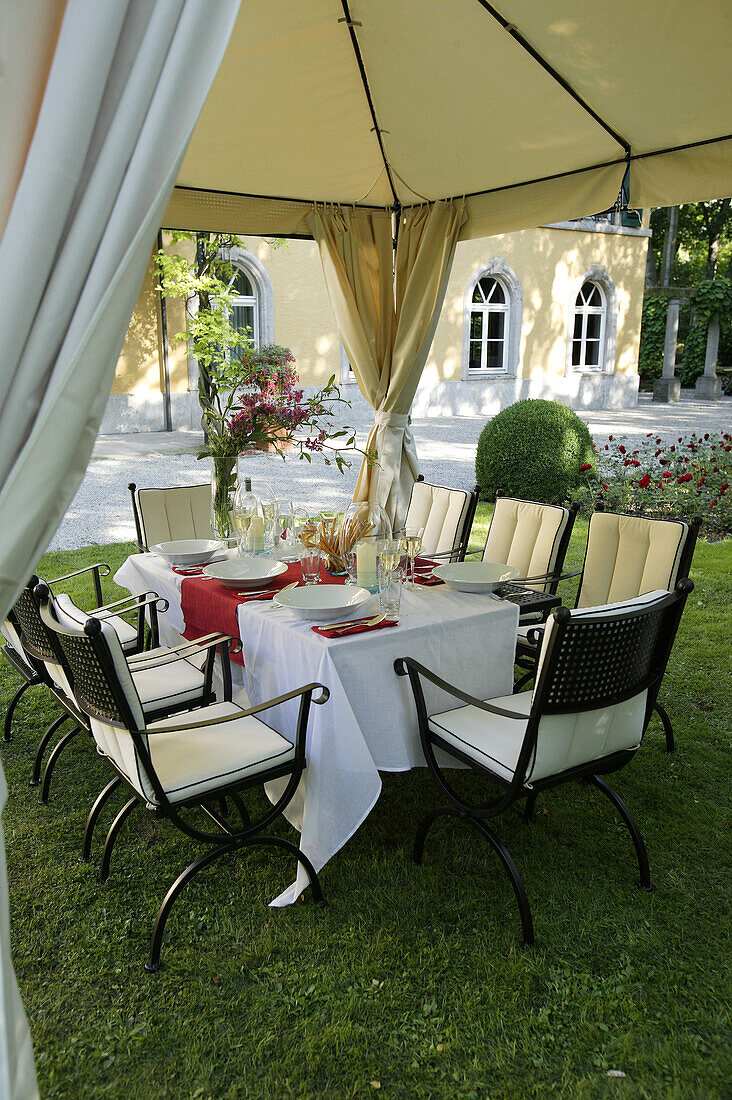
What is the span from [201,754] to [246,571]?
934mm

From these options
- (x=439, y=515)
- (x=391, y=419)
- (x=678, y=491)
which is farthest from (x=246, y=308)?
(x=439, y=515)

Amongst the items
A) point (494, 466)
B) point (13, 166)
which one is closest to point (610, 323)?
point (494, 466)

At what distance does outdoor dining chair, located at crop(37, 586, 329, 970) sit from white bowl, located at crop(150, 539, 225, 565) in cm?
99

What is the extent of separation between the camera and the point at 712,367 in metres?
22.2

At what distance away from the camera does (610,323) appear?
19.8 metres

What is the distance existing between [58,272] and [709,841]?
2.73m

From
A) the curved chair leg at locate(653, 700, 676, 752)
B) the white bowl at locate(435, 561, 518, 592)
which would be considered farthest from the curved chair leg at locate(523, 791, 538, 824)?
the curved chair leg at locate(653, 700, 676, 752)

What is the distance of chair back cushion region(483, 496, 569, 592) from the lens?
3746mm

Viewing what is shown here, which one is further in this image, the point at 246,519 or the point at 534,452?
the point at 534,452

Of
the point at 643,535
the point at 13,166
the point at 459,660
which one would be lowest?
the point at 459,660

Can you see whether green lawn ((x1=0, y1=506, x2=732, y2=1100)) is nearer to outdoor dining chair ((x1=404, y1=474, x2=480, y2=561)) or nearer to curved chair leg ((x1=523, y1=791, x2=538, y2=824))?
curved chair leg ((x1=523, y1=791, x2=538, y2=824))

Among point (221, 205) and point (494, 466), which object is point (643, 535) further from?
point (494, 466)

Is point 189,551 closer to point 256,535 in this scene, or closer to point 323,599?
point 256,535

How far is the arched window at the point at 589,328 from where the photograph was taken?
19562 millimetres
